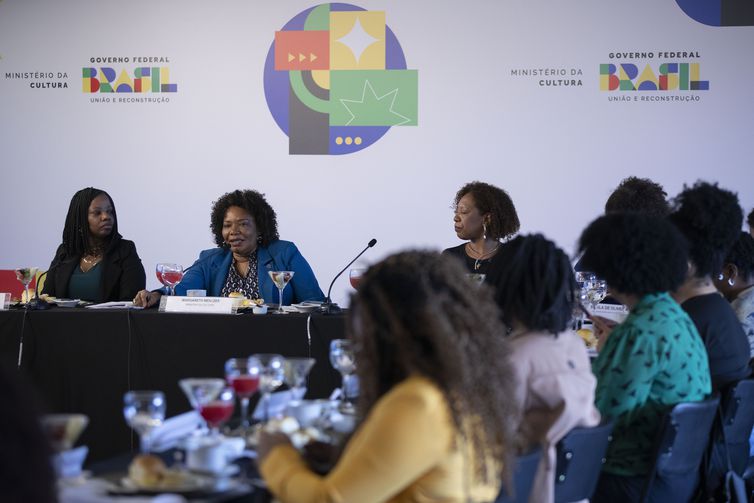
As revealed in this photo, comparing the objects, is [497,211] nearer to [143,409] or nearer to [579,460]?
[579,460]

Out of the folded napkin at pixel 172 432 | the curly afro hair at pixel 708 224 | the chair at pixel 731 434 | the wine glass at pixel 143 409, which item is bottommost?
the chair at pixel 731 434

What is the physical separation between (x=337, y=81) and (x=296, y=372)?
13.2ft

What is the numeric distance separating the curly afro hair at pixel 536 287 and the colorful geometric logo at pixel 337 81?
3963mm

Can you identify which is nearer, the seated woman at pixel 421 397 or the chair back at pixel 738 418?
the seated woman at pixel 421 397

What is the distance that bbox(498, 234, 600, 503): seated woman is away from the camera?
1.93 metres

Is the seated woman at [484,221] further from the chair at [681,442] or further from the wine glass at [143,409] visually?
the wine glass at [143,409]

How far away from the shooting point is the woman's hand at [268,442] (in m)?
1.64

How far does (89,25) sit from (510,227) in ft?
11.2

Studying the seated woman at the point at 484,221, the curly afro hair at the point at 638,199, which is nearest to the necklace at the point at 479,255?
the seated woman at the point at 484,221

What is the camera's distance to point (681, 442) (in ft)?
7.43

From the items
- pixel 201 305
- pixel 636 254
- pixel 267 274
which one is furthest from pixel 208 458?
pixel 267 274

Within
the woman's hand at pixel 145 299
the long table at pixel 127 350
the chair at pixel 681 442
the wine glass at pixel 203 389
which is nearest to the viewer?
the wine glass at pixel 203 389

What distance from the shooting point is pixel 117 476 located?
1.71 metres

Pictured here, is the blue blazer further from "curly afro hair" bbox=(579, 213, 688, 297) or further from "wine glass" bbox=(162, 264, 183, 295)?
"curly afro hair" bbox=(579, 213, 688, 297)
